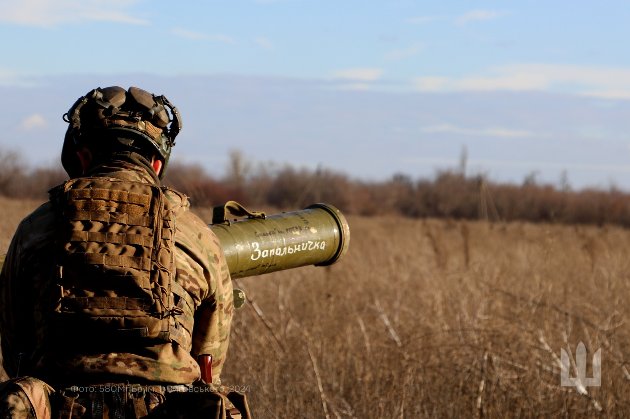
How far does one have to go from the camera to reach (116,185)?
312cm

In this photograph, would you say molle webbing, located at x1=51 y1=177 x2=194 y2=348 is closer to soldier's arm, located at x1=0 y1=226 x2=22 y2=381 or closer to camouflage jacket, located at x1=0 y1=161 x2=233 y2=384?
camouflage jacket, located at x1=0 y1=161 x2=233 y2=384

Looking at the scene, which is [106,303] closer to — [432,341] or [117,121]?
[117,121]

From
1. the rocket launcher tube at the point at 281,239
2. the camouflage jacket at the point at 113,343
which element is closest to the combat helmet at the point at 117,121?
the camouflage jacket at the point at 113,343

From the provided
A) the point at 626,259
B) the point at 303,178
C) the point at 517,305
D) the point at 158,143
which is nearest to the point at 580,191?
the point at 303,178

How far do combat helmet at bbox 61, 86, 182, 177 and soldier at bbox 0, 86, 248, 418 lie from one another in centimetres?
16

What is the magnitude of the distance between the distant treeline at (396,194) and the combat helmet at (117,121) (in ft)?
54.3

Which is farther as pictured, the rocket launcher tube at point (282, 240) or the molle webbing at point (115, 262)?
the rocket launcher tube at point (282, 240)

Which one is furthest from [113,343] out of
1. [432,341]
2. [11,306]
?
[432,341]

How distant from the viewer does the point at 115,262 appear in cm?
303

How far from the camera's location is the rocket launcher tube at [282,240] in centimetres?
419

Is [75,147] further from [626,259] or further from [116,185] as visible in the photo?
[626,259]

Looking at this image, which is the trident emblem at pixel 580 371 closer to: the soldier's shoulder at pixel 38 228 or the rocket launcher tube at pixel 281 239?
the rocket launcher tube at pixel 281 239

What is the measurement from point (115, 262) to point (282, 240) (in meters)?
1.43

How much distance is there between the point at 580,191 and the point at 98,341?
24.5m
